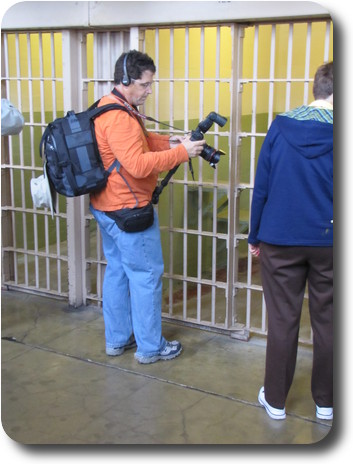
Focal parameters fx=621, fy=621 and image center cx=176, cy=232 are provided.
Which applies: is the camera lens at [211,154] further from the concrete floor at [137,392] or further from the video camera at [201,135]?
the concrete floor at [137,392]

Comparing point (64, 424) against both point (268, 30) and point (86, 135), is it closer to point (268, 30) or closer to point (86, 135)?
point (86, 135)

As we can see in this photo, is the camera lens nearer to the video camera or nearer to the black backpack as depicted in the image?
the video camera

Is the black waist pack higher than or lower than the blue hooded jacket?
lower

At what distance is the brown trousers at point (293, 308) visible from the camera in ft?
9.58

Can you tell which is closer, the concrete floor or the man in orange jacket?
the concrete floor

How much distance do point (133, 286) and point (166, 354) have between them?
1.59ft

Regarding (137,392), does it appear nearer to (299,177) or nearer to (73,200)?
(299,177)

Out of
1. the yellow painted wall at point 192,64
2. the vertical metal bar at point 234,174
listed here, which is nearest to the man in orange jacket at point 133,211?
A: the vertical metal bar at point 234,174

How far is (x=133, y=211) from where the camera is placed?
11.5 ft

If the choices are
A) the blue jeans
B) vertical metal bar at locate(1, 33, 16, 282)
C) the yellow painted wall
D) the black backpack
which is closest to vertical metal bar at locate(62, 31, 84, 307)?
the yellow painted wall

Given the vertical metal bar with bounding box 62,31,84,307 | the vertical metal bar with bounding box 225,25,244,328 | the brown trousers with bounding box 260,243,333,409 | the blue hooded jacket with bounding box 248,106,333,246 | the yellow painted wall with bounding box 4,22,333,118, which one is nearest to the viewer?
the blue hooded jacket with bounding box 248,106,333,246

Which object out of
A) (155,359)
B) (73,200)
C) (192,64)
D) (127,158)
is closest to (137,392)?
(155,359)

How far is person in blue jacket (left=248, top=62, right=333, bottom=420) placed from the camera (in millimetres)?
2824

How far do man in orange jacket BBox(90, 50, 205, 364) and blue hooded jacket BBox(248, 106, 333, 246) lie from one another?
69 cm
